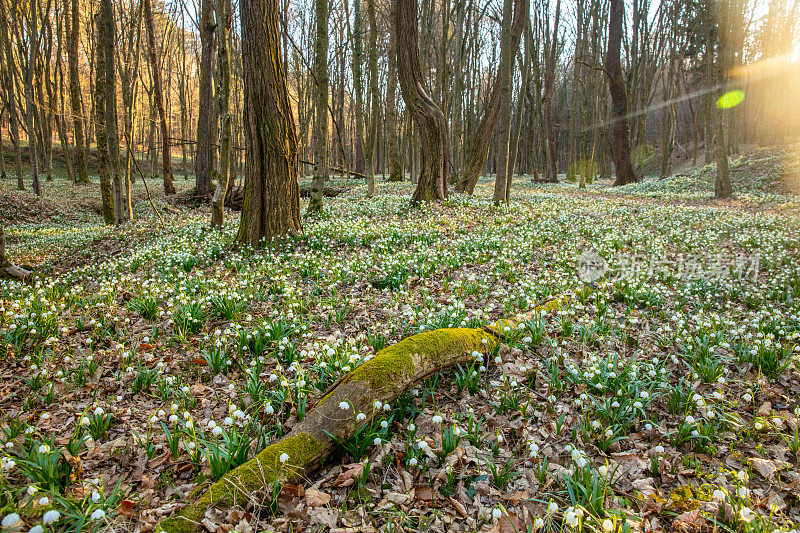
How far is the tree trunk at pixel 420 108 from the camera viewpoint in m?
11.5

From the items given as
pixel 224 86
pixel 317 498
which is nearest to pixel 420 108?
pixel 224 86

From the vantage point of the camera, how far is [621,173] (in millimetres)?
21938

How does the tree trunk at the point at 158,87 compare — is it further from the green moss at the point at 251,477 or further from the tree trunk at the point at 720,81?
the tree trunk at the point at 720,81

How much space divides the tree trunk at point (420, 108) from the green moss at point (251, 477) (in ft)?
32.7

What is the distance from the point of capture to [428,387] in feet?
11.9

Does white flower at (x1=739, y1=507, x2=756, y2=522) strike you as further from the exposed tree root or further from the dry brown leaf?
the dry brown leaf

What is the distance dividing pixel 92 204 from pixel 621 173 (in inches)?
980

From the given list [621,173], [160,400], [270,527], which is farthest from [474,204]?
[621,173]

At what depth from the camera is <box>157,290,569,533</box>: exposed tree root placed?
7.72ft

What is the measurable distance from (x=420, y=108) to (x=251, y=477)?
1135cm

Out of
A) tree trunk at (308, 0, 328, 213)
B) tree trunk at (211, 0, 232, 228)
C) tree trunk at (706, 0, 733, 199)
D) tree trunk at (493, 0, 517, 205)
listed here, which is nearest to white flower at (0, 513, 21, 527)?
tree trunk at (211, 0, 232, 228)

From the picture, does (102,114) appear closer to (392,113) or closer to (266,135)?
(266,135)

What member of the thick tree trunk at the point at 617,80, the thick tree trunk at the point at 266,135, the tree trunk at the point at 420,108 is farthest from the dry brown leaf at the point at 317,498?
the thick tree trunk at the point at 617,80

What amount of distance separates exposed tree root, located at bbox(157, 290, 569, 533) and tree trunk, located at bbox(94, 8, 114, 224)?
37.5 ft
